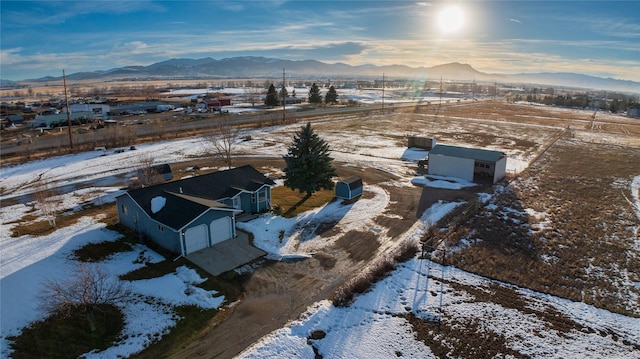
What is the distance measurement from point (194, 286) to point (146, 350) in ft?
13.9

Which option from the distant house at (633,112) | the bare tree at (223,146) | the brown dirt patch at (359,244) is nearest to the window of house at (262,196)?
the brown dirt patch at (359,244)

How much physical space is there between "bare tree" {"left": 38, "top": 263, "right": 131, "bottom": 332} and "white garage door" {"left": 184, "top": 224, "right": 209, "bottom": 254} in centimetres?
380

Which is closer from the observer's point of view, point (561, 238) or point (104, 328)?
point (104, 328)

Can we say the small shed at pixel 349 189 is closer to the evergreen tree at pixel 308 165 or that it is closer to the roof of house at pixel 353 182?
the roof of house at pixel 353 182

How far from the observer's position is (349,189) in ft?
96.6

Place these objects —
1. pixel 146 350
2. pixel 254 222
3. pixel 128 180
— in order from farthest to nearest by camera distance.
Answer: pixel 128 180, pixel 254 222, pixel 146 350

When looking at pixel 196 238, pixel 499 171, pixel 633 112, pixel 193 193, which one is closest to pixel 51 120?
pixel 193 193

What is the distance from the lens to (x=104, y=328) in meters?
14.6

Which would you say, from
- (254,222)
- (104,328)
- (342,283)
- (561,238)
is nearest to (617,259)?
(561,238)

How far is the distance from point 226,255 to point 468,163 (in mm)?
24597

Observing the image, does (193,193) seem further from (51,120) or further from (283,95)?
(283,95)

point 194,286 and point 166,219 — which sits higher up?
point 166,219

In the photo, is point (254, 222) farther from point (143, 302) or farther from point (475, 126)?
point (475, 126)

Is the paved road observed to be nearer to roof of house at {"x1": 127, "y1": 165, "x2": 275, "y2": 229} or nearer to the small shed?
roof of house at {"x1": 127, "y1": 165, "x2": 275, "y2": 229}
